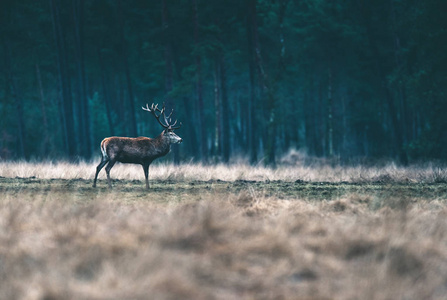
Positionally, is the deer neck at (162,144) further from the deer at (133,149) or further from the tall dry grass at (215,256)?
the tall dry grass at (215,256)

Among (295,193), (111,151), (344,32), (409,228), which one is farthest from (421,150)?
(409,228)

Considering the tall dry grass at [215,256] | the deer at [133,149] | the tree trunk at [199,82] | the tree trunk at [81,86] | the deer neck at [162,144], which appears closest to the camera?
the tall dry grass at [215,256]

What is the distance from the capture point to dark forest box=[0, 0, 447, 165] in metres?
25.9

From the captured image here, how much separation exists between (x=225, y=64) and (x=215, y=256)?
34975 millimetres

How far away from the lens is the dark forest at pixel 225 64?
2591cm

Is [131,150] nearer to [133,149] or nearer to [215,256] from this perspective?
[133,149]

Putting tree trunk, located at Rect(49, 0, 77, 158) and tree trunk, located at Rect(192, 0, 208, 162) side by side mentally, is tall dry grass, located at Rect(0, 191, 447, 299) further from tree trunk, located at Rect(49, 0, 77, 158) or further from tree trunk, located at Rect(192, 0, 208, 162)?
tree trunk, located at Rect(49, 0, 77, 158)

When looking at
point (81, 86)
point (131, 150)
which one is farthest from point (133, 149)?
point (81, 86)

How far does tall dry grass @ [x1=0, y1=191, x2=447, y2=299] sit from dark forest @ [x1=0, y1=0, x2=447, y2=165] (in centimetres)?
1438

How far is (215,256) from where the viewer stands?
5.45 metres

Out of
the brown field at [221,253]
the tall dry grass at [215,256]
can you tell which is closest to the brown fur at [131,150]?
the brown field at [221,253]

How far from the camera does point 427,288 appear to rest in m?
5.04

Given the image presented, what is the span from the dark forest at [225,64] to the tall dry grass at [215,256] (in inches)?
566

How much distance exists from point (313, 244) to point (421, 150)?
2149cm
